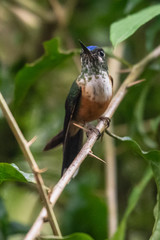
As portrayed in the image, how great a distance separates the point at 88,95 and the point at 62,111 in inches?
38.5

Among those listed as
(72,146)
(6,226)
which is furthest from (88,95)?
(6,226)

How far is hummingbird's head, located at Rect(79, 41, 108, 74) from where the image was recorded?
2479mm

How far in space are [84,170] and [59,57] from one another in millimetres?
1322

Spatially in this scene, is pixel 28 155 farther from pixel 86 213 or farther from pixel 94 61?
pixel 86 213

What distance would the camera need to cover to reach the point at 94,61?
250 cm

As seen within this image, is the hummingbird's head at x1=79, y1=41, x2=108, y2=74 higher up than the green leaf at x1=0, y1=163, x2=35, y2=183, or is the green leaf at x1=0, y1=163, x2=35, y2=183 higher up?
the hummingbird's head at x1=79, y1=41, x2=108, y2=74

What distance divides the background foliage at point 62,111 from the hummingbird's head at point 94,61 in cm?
10

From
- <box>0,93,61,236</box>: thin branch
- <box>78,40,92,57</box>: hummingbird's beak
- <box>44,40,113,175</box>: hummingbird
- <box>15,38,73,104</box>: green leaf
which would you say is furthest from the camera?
<box>44,40,113,175</box>: hummingbird

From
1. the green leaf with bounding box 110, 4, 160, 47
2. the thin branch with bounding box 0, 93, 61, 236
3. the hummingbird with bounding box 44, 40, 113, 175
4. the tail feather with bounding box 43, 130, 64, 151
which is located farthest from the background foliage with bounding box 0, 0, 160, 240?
the thin branch with bounding box 0, 93, 61, 236

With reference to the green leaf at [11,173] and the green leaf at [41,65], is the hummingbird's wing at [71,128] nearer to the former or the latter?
the green leaf at [41,65]

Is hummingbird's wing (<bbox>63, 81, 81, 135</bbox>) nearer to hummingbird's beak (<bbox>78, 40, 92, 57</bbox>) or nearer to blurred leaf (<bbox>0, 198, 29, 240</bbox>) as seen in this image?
hummingbird's beak (<bbox>78, 40, 92, 57</bbox>)

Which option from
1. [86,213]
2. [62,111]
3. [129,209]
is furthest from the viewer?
[62,111]

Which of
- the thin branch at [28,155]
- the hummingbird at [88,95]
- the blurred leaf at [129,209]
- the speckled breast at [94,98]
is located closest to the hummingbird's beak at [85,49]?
the hummingbird at [88,95]

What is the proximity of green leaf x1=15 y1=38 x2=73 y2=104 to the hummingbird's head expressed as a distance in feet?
0.68
